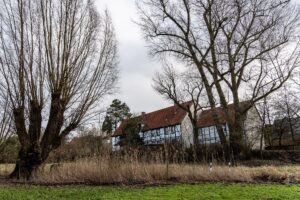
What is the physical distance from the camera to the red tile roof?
2057 inches

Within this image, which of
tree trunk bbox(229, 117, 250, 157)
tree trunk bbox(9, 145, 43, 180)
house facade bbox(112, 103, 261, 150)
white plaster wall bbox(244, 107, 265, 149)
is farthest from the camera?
house facade bbox(112, 103, 261, 150)

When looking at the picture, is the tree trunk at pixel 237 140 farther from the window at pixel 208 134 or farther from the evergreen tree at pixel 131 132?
the window at pixel 208 134

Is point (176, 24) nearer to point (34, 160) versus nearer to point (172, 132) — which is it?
point (34, 160)

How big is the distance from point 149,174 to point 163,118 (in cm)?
4479

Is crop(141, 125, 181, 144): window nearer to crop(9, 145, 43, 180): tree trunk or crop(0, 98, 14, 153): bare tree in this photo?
crop(0, 98, 14, 153): bare tree

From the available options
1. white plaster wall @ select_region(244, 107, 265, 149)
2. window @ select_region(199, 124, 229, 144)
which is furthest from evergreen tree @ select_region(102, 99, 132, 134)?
white plaster wall @ select_region(244, 107, 265, 149)

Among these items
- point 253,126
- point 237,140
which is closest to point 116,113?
point 253,126

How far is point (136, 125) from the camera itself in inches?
1702

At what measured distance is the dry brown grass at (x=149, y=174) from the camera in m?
10.6

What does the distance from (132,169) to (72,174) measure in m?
2.23

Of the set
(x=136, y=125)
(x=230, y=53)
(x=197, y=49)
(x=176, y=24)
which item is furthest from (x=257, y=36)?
(x=136, y=125)

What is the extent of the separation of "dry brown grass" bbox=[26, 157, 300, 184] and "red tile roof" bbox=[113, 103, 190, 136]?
3891 cm

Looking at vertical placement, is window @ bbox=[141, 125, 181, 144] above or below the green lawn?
above

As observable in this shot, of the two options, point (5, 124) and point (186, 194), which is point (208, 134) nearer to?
point (5, 124)
